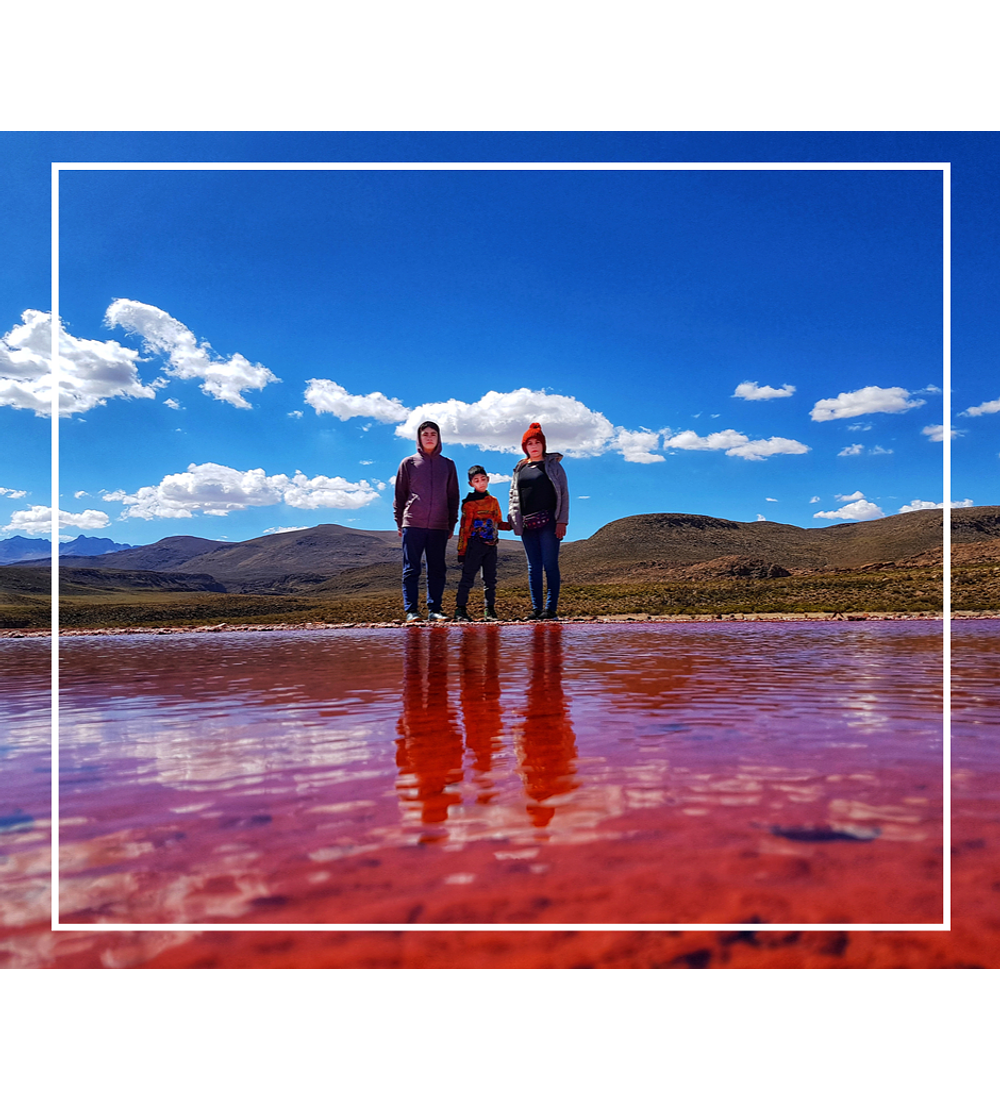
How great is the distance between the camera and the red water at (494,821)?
1306 millimetres

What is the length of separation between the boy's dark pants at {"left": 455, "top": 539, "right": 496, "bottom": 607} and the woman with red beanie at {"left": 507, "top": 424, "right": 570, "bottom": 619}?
2.61 ft

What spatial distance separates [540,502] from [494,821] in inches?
290

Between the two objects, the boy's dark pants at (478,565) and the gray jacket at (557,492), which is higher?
the gray jacket at (557,492)

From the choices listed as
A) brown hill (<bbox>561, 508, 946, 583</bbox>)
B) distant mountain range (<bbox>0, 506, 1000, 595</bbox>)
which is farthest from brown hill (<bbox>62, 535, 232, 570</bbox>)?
brown hill (<bbox>561, 508, 946, 583</bbox>)

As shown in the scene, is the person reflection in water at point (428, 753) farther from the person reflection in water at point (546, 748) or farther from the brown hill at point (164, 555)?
the brown hill at point (164, 555)

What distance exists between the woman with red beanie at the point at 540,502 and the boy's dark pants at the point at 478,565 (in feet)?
2.61

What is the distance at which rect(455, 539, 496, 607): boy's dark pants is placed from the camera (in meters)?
9.66

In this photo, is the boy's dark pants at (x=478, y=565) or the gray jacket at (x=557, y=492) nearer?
the gray jacket at (x=557, y=492)

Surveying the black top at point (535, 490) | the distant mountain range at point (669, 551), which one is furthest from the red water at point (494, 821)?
the distant mountain range at point (669, 551)

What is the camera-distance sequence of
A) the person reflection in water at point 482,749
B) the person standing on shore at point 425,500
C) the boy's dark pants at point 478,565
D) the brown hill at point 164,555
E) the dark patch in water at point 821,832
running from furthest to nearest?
the brown hill at point 164,555 → the boy's dark pants at point 478,565 → the person standing on shore at point 425,500 → the person reflection in water at point 482,749 → the dark patch in water at point 821,832

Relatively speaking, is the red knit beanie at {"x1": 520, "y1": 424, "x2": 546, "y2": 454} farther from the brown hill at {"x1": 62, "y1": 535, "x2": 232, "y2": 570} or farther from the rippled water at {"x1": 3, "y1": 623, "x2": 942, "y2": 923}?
the brown hill at {"x1": 62, "y1": 535, "x2": 232, "y2": 570}

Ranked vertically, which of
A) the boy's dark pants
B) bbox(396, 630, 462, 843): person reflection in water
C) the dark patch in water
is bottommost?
bbox(396, 630, 462, 843): person reflection in water

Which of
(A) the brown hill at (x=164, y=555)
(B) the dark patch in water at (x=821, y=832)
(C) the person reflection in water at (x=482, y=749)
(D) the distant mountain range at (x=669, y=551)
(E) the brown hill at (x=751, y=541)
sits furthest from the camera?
(A) the brown hill at (x=164, y=555)
